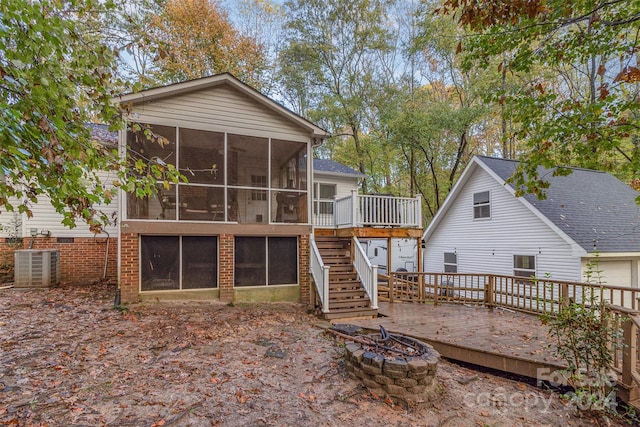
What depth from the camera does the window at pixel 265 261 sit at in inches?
339

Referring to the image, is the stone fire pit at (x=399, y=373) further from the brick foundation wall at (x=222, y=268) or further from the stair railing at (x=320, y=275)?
the brick foundation wall at (x=222, y=268)

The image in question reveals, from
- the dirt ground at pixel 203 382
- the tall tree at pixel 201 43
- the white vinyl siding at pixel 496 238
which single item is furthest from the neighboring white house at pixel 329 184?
the tall tree at pixel 201 43

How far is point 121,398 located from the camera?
3758 mm

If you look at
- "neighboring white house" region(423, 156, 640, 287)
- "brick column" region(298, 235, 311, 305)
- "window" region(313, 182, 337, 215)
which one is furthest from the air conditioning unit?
"neighboring white house" region(423, 156, 640, 287)

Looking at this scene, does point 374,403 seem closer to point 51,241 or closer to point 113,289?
point 113,289

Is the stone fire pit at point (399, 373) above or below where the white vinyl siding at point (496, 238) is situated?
below

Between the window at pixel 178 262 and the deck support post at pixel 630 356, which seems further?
the window at pixel 178 262

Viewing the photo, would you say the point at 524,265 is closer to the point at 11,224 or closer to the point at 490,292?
the point at 490,292

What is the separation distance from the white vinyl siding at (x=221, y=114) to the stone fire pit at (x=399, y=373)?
652 centimetres

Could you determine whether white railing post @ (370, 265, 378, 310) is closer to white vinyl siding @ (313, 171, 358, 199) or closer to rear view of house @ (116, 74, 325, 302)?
rear view of house @ (116, 74, 325, 302)

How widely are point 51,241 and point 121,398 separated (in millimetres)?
8796

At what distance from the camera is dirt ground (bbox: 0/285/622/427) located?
3570 mm

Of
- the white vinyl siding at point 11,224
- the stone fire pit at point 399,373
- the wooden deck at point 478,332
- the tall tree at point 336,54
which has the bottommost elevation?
the wooden deck at point 478,332

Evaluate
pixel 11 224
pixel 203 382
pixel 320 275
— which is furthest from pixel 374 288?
pixel 11 224
